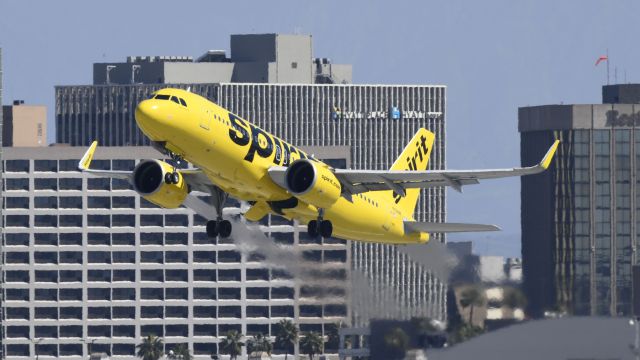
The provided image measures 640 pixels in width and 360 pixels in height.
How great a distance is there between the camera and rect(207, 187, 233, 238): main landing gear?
428 ft

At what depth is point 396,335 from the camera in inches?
6078

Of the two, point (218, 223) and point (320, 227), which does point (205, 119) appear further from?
point (320, 227)

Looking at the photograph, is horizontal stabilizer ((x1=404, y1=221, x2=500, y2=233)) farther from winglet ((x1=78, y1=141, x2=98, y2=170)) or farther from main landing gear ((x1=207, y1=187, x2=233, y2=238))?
winglet ((x1=78, y1=141, x2=98, y2=170))

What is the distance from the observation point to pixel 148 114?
386ft

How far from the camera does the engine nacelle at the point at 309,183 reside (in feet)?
411

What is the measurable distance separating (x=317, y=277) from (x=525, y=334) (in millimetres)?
32903

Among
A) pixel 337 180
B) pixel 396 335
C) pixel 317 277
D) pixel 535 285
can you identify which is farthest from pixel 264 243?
pixel 337 180

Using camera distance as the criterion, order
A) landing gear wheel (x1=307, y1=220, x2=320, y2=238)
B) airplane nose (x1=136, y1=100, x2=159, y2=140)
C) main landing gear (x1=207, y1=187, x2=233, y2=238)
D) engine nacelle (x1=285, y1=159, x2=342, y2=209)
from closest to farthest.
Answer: airplane nose (x1=136, y1=100, x2=159, y2=140), engine nacelle (x1=285, y1=159, x2=342, y2=209), landing gear wheel (x1=307, y1=220, x2=320, y2=238), main landing gear (x1=207, y1=187, x2=233, y2=238)

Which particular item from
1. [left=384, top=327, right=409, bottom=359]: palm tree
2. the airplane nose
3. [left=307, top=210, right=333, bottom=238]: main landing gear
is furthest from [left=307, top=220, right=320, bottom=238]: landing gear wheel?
[left=384, top=327, right=409, bottom=359]: palm tree

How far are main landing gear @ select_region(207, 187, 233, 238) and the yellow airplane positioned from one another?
58 millimetres

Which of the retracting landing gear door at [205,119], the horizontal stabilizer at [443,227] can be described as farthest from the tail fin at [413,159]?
the retracting landing gear door at [205,119]

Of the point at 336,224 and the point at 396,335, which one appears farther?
the point at 396,335

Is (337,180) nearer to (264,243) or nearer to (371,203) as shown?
(371,203)

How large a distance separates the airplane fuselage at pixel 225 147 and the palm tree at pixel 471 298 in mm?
15462
